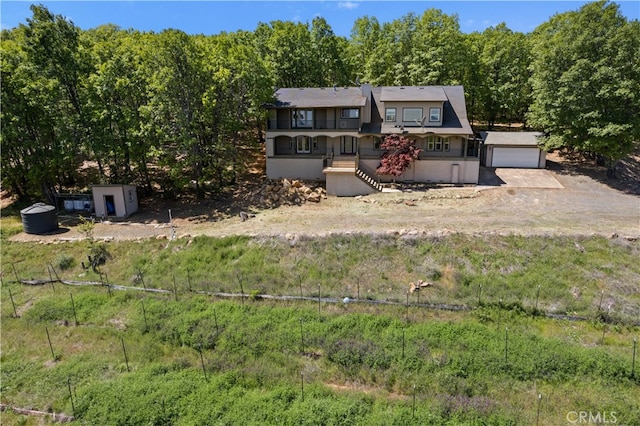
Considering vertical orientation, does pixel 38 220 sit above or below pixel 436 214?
below

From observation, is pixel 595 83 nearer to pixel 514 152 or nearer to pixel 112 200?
pixel 514 152

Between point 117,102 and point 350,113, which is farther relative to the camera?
point 350,113

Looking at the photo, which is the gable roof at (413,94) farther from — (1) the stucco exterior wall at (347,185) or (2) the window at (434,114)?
(1) the stucco exterior wall at (347,185)

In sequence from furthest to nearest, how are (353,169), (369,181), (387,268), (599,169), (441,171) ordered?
1. (599,169)
2. (441,171)
3. (369,181)
4. (353,169)
5. (387,268)

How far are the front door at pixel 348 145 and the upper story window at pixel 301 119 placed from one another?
2647 mm

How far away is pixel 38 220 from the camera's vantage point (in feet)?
72.1

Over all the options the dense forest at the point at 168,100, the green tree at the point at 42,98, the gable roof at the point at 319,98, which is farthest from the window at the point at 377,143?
the green tree at the point at 42,98

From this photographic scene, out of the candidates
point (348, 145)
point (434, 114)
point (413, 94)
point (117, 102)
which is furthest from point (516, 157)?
point (117, 102)

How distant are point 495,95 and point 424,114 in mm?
13924

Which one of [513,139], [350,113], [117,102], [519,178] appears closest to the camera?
[117,102]

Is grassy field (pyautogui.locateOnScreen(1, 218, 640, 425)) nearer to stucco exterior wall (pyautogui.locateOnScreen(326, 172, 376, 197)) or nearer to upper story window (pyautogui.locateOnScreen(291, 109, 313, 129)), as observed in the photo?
stucco exterior wall (pyautogui.locateOnScreen(326, 172, 376, 197))

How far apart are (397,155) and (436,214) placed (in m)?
6.56

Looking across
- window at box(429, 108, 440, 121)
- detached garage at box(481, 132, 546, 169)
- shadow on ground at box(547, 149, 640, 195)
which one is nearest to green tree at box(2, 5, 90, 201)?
window at box(429, 108, 440, 121)

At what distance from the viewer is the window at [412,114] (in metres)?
28.6
